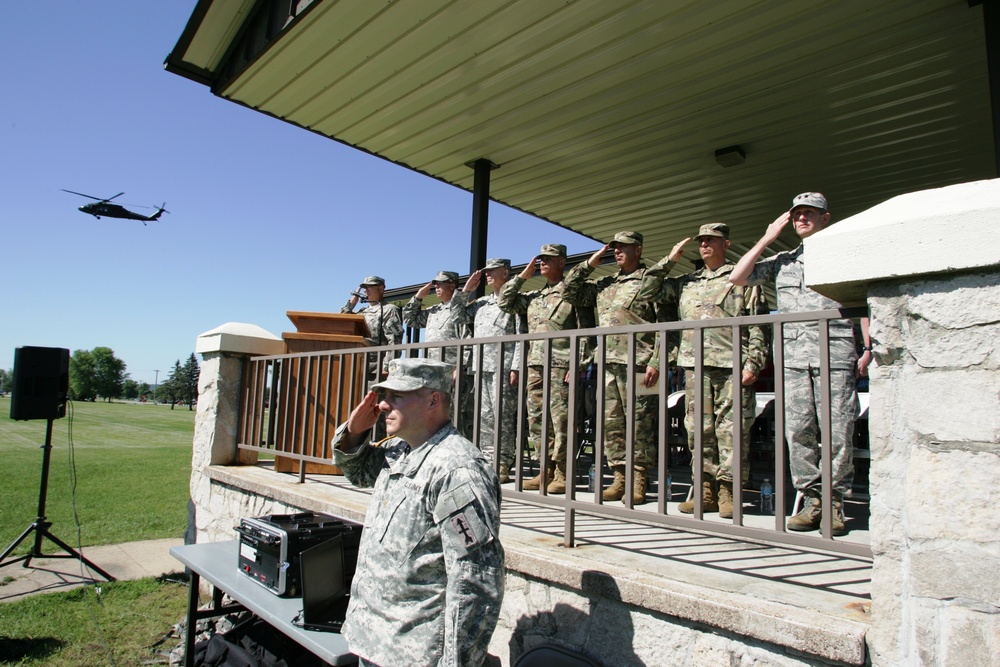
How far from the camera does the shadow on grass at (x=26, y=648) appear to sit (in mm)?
4102

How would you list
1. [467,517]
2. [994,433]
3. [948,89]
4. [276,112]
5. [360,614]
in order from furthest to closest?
[276,112] → [948,89] → [360,614] → [467,517] → [994,433]

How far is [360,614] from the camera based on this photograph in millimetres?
2209

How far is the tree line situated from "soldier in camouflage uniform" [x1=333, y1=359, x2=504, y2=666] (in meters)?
109

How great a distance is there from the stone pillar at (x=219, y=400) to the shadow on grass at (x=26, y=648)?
4.92ft

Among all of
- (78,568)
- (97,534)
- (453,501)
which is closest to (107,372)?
(97,534)

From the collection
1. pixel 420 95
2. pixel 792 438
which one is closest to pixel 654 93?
pixel 420 95

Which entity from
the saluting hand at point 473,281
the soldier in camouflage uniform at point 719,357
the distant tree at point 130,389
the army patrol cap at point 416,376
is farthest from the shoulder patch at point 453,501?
the distant tree at point 130,389

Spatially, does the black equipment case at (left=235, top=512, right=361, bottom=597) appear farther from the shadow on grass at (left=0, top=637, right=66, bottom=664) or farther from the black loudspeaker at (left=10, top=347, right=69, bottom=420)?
the black loudspeaker at (left=10, top=347, right=69, bottom=420)

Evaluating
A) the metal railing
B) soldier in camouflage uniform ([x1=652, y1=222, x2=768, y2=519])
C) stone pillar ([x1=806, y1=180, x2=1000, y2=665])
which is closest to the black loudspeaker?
the metal railing

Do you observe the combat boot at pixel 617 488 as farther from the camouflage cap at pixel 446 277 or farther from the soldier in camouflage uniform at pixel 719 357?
the camouflage cap at pixel 446 277

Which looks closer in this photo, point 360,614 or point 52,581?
point 360,614

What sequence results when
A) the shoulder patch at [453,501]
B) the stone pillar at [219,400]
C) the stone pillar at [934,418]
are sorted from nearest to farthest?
the stone pillar at [934,418], the shoulder patch at [453,501], the stone pillar at [219,400]

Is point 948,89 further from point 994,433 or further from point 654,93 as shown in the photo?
point 994,433

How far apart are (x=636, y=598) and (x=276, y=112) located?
17.2ft
